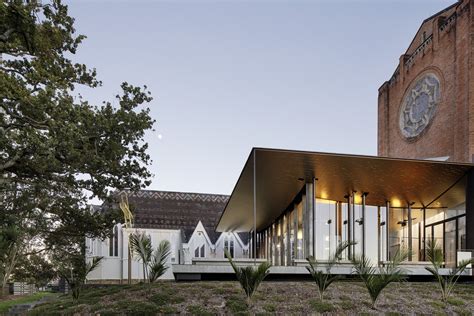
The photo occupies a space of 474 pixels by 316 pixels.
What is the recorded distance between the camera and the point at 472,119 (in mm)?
21578

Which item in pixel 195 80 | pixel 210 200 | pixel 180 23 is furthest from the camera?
pixel 210 200

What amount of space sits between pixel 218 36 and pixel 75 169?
1246 centimetres

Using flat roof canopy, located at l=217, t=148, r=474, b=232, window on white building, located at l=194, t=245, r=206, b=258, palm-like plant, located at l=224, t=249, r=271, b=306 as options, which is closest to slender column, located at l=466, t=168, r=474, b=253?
flat roof canopy, located at l=217, t=148, r=474, b=232

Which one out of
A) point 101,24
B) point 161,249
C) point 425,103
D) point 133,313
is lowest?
point 133,313

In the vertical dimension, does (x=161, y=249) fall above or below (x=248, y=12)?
below

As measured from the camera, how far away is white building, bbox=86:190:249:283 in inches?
1430

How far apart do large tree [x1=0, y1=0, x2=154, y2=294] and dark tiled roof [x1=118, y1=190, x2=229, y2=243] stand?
95.6ft

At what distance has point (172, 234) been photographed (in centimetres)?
4159

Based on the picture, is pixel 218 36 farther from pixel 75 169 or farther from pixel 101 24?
pixel 75 169

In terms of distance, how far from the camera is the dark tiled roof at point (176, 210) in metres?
45.4

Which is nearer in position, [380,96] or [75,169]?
[75,169]

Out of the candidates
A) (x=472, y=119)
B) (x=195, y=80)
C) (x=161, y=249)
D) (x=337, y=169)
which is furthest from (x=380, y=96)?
(x=161, y=249)

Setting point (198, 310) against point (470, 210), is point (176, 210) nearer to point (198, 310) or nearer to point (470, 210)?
point (470, 210)

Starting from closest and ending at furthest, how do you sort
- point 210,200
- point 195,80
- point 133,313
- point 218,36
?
1. point 133,313
2. point 218,36
3. point 195,80
4. point 210,200
